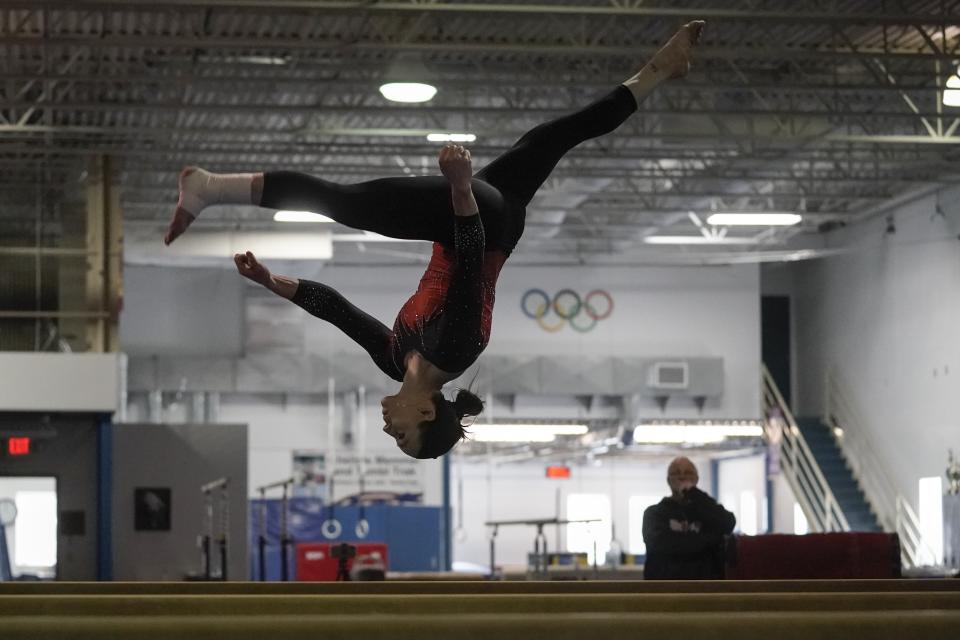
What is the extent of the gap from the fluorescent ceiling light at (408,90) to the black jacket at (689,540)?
5395 mm

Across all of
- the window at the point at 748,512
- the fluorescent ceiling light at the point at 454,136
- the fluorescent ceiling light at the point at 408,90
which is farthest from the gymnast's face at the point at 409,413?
the window at the point at 748,512

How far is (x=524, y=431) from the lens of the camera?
2102 centimetres

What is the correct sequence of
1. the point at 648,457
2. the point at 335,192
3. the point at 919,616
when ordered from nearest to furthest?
the point at 919,616 → the point at 335,192 → the point at 648,457

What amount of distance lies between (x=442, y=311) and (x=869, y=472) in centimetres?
1909

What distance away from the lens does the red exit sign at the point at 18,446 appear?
572 inches

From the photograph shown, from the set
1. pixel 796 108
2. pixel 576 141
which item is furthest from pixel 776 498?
pixel 576 141

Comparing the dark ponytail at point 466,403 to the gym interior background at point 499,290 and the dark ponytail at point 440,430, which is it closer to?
the dark ponytail at point 440,430

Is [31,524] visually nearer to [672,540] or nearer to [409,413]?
[672,540]

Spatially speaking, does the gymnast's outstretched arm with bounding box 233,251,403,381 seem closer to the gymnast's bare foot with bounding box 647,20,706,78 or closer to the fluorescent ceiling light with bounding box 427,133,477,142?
the gymnast's bare foot with bounding box 647,20,706,78

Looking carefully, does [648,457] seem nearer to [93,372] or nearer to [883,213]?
[883,213]

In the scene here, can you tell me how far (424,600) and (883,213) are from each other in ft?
65.2

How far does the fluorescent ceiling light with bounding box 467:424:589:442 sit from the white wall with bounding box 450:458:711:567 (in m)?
2.33

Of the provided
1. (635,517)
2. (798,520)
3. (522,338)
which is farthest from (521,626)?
(635,517)

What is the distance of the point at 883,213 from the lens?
67.7ft
